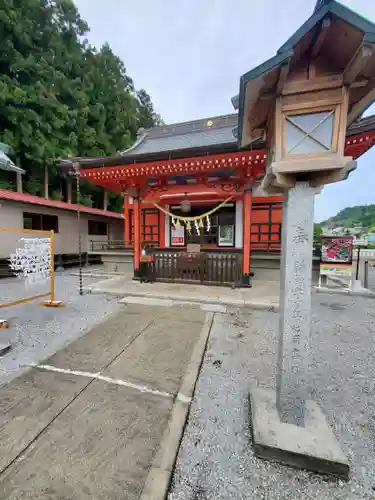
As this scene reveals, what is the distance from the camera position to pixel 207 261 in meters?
6.90

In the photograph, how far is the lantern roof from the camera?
1.36m

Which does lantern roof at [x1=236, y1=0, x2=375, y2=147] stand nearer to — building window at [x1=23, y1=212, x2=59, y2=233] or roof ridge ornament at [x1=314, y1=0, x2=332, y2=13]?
roof ridge ornament at [x1=314, y1=0, x2=332, y2=13]

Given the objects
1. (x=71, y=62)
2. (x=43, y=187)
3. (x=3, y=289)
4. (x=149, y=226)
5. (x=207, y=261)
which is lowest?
(x=3, y=289)

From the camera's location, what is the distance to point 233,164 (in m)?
5.86

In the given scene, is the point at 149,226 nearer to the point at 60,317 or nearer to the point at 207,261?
the point at 207,261

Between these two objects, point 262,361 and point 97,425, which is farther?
point 262,361

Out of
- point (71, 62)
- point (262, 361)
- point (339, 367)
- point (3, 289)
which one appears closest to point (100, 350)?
point (262, 361)

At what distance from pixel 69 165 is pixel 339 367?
8.08 meters

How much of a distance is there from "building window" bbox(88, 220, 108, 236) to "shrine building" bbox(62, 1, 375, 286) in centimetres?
338

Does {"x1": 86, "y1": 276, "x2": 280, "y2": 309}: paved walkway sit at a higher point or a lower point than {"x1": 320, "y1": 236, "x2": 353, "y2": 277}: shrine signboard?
lower

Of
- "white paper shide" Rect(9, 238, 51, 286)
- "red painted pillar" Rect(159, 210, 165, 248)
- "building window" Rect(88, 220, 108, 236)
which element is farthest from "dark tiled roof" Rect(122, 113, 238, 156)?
"white paper shide" Rect(9, 238, 51, 286)

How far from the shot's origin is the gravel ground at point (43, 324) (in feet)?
9.53

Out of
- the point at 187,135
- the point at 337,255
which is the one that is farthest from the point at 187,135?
the point at 337,255

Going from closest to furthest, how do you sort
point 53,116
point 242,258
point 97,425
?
point 97,425
point 242,258
point 53,116
